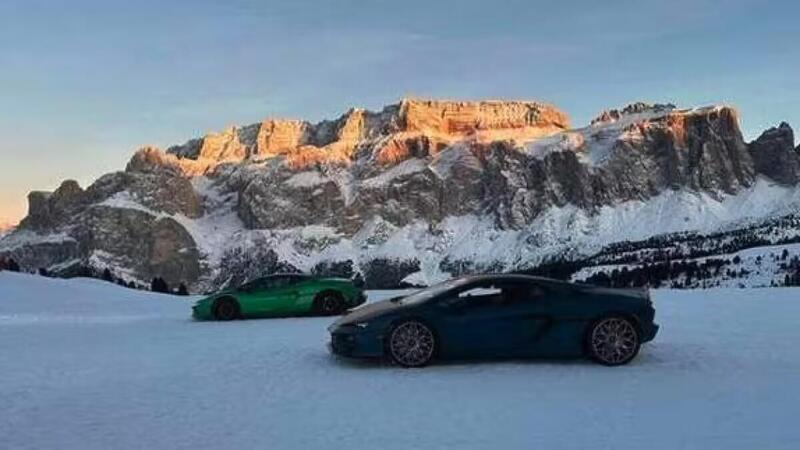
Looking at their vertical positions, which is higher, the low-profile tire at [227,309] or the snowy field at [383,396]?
the low-profile tire at [227,309]

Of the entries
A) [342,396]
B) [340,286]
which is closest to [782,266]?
[340,286]

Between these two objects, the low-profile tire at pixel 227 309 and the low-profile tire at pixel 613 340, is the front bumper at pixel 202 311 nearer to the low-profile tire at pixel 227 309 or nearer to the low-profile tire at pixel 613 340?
the low-profile tire at pixel 227 309

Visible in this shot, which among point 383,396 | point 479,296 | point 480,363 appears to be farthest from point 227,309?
point 383,396

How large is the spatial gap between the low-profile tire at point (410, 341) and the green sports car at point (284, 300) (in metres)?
9.37

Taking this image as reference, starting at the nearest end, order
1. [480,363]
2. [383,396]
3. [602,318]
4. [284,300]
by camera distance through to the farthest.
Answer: [383,396] < [602,318] < [480,363] < [284,300]

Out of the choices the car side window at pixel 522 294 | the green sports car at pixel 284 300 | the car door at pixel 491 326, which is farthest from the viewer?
the green sports car at pixel 284 300

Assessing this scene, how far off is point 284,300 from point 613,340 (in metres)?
10.6

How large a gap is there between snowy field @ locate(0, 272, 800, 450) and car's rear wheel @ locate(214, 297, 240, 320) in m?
4.61

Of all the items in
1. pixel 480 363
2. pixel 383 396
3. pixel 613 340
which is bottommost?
pixel 383 396

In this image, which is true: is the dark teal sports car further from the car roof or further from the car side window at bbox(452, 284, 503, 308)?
the car roof

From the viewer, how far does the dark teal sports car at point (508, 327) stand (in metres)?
12.3

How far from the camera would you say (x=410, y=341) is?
40.5ft

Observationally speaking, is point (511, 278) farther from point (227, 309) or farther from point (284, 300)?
point (227, 309)

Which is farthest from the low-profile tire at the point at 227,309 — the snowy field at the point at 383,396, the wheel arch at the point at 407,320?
the wheel arch at the point at 407,320
